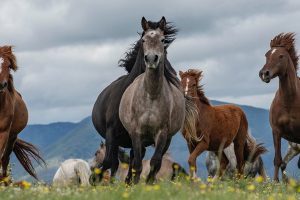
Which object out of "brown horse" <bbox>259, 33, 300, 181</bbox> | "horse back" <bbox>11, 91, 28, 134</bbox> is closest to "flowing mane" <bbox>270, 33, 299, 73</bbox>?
"brown horse" <bbox>259, 33, 300, 181</bbox>

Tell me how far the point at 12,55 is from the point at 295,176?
6.03 m

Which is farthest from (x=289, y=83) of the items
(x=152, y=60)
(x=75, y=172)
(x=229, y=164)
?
(x=152, y=60)

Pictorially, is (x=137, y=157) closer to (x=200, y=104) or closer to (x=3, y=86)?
(x=3, y=86)

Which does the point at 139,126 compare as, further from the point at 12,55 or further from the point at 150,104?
the point at 12,55

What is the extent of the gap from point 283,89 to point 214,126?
2.34 m

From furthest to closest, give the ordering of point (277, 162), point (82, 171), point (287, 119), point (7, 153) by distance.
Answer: point (82, 171)
point (287, 119)
point (277, 162)
point (7, 153)

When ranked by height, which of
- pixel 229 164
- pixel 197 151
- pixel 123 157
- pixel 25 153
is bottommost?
pixel 229 164

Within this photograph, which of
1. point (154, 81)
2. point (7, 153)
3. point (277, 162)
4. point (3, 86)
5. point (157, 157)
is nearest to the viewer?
point (157, 157)

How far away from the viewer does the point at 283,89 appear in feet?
57.1

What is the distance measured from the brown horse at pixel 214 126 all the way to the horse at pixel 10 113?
384 cm

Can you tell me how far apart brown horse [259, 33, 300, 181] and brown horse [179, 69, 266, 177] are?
140 centimetres

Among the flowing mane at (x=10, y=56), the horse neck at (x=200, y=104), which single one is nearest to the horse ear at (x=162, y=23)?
the flowing mane at (x=10, y=56)

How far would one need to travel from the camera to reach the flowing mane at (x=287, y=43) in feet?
57.2

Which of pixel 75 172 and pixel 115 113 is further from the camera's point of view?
pixel 75 172
